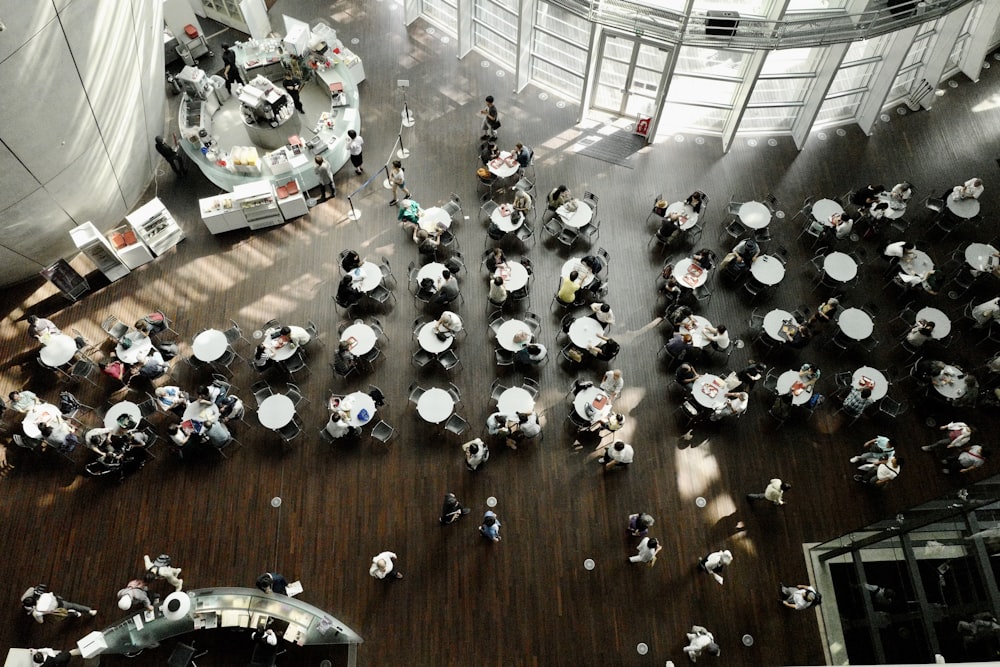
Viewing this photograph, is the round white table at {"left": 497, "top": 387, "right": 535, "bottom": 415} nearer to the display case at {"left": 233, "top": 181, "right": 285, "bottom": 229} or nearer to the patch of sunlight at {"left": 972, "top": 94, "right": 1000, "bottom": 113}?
the display case at {"left": 233, "top": 181, "right": 285, "bottom": 229}

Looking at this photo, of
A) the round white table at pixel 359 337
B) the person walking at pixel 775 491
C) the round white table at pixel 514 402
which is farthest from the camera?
the round white table at pixel 359 337

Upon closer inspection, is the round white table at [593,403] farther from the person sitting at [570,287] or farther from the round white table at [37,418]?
the round white table at [37,418]

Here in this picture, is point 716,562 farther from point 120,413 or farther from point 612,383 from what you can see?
point 120,413

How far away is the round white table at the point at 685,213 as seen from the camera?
50.9 ft

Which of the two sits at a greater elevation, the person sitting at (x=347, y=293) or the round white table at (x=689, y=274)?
the round white table at (x=689, y=274)

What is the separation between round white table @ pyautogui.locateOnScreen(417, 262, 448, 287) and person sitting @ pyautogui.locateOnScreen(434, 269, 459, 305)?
0.11 m

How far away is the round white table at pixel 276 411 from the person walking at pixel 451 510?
344 centimetres

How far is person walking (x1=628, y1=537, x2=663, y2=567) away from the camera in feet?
39.7

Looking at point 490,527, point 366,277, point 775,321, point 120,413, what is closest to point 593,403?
point 490,527

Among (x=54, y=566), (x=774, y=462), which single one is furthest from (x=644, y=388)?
(x=54, y=566)

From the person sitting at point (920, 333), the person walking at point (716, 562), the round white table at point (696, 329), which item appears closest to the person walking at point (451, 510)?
the person walking at point (716, 562)

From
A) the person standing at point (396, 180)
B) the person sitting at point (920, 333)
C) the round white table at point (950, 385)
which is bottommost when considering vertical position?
the round white table at point (950, 385)

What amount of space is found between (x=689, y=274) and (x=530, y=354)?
13.0 feet

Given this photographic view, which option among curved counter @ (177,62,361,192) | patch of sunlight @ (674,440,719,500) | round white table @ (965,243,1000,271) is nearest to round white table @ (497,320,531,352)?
patch of sunlight @ (674,440,719,500)
